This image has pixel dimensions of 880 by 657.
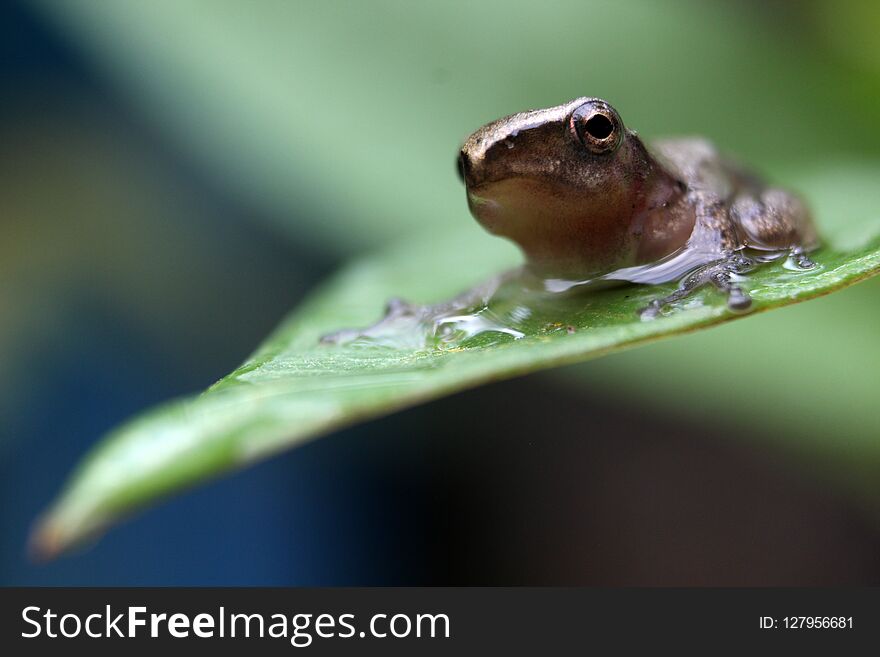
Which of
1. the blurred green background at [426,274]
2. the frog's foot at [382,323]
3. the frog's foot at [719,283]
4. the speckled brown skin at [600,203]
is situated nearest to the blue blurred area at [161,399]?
the blurred green background at [426,274]

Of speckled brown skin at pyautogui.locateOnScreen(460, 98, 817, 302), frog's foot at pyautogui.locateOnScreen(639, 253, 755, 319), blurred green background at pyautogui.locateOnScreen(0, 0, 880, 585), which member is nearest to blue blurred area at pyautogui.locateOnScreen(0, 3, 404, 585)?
blurred green background at pyautogui.locateOnScreen(0, 0, 880, 585)

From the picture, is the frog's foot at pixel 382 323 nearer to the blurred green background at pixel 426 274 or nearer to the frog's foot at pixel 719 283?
the frog's foot at pixel 719 283

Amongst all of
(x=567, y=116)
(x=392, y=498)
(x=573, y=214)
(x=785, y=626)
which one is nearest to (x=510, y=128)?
(x=567, y=116)

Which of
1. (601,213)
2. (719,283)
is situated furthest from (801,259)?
(601,213)

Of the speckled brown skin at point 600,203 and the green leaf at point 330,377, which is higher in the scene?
the speckled brown skin at point 600,203

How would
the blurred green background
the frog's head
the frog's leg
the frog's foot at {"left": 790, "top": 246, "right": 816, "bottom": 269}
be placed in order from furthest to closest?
1. the blurred green background
2. the frog's leg
3. the frog's head
4. the frog's foot at {"left": 790, "top": 246, "right": 816, "bottom": 269}

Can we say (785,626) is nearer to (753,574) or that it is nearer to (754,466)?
(753,574)

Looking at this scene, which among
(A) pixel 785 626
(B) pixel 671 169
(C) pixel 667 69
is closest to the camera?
(A) pixel 785 626

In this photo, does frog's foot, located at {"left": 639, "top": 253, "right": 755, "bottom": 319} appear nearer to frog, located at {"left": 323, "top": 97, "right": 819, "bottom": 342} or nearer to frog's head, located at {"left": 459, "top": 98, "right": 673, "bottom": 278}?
frog, located at {"left": 323, "top": 97, "right": 819, "bottom": 342}
